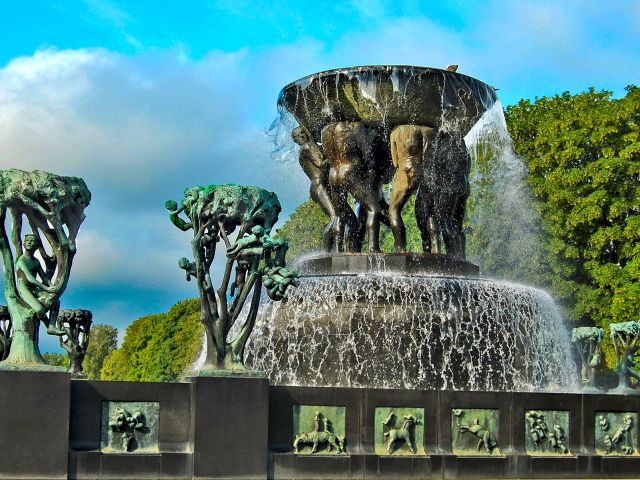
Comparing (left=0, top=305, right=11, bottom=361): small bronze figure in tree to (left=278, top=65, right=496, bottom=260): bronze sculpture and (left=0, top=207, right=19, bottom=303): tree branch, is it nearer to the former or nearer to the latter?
(left=0, top=207, right=19, bottom=303): tree branch

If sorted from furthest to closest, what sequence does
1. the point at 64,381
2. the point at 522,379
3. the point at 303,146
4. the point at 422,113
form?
the point at 303,146
the point at 422,113
the point at 522,379
the point at 64,381

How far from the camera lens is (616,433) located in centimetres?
1414

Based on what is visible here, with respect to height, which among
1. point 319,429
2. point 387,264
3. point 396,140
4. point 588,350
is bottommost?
point 319,429

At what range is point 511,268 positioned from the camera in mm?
34125

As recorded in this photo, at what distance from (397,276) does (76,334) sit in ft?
17.0

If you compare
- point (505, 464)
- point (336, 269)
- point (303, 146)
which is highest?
point (303, 146)

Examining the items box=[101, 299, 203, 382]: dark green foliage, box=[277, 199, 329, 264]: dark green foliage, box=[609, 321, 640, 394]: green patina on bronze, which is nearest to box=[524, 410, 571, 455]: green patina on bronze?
box=[609, 321, 640, 394]: green patina on bronze

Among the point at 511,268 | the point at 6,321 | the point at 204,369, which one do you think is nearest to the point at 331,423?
the point at 204,369

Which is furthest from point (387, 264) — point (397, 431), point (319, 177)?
point (397, 431)

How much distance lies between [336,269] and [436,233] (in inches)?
83.9

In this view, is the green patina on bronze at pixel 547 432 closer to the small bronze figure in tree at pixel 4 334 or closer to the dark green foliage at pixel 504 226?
the small bronze figure in tree at pixel 4 334

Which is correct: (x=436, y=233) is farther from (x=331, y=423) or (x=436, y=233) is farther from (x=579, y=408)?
(x=331, y=423)

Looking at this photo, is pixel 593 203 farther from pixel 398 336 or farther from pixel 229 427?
pixel 229 427

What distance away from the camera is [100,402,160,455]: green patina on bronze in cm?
1201
